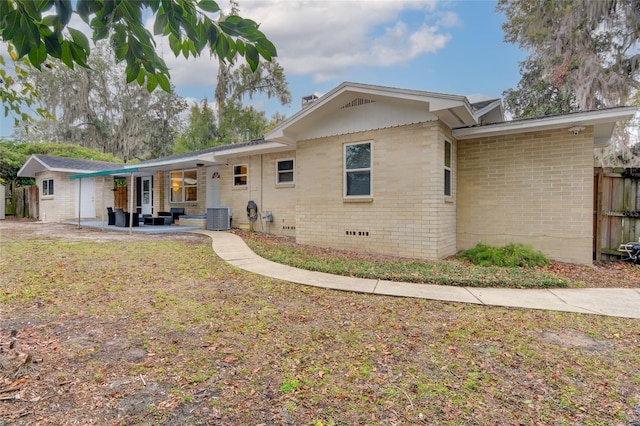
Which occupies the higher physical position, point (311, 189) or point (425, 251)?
point (311, 189)

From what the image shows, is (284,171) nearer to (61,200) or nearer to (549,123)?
(549,123)

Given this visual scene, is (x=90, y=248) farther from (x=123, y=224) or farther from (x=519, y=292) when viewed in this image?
(x=519, y=292)

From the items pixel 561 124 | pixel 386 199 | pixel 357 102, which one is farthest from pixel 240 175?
pixel 561 124

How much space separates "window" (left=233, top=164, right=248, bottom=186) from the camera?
43.9 ft

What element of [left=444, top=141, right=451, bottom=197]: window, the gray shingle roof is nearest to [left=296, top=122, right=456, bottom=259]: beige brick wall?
[left=444, top=141, right=451, bottom=197]: window

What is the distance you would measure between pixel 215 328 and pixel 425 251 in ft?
18.0

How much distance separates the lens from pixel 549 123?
7.35m

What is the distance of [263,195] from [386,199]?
5809 millimetres

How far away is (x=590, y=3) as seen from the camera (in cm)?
1230

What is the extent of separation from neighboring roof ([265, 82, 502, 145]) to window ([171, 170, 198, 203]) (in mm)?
7096

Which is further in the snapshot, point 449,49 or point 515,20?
point 515,20

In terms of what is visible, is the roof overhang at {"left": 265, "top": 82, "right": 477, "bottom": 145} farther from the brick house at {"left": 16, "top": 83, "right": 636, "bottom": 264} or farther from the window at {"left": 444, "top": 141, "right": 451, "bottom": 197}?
the window at {"left": 444, "top": 141, "right": 451, "bottom": 197}

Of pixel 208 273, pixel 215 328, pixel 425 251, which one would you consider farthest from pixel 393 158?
pixel 215 328

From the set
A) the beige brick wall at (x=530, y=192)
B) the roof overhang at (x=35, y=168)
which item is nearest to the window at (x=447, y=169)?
the beige brick wall at (x=530, y=192)
